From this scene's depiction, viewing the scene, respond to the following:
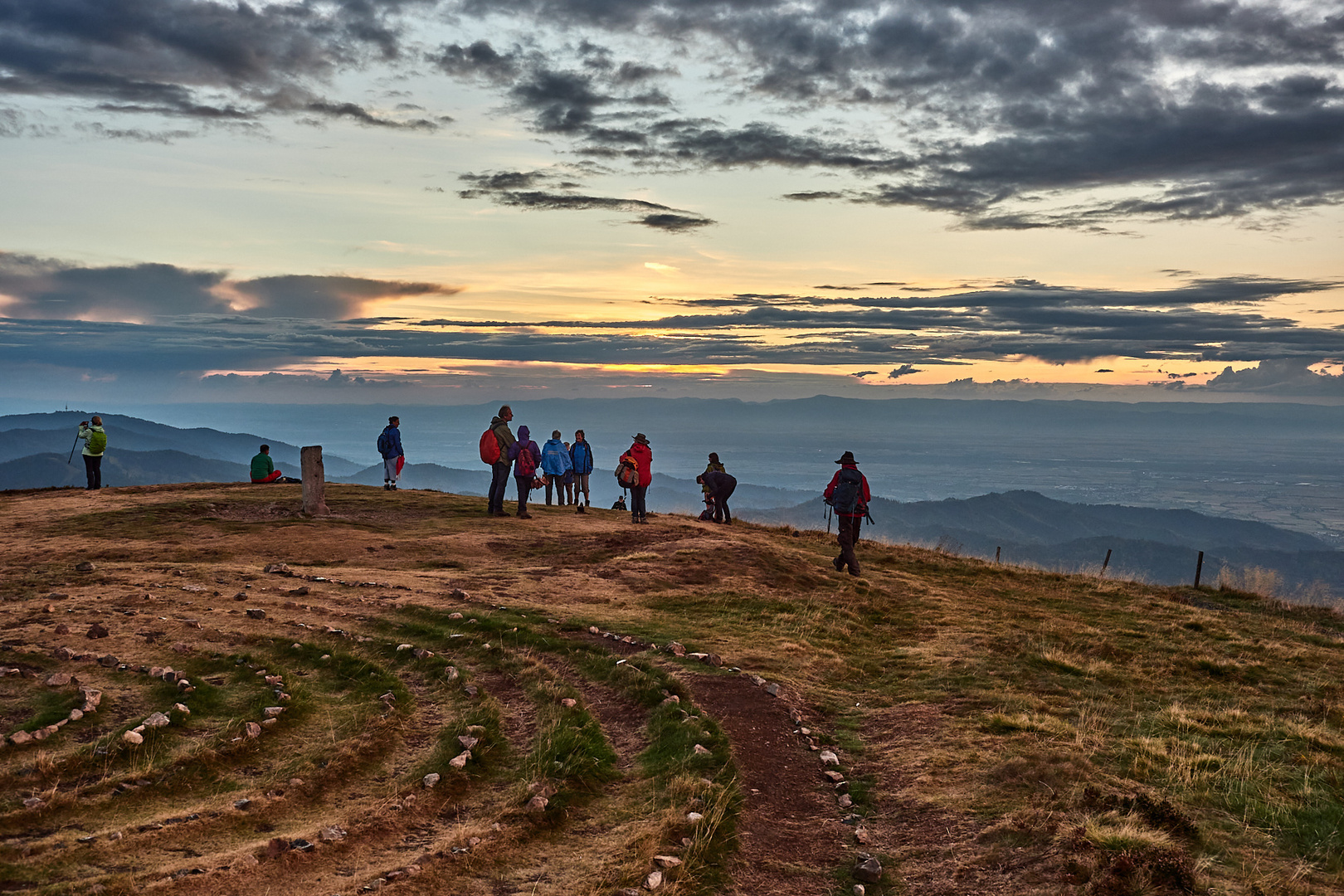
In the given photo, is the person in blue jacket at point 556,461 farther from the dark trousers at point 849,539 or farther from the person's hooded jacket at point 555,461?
the dark trousers at point 849,539

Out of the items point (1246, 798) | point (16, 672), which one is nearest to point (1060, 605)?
point (1246, 798)

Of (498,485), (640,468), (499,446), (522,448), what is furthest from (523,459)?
(640,468)

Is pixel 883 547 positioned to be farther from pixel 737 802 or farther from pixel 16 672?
pixel 16 672

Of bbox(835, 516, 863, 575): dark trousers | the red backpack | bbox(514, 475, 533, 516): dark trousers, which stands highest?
the red backpack

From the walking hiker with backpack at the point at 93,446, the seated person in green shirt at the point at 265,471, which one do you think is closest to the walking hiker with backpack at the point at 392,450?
the seated person in green shirt at the point at 265,471

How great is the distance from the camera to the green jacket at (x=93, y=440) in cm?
3127

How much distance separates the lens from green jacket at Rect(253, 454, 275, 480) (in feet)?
113

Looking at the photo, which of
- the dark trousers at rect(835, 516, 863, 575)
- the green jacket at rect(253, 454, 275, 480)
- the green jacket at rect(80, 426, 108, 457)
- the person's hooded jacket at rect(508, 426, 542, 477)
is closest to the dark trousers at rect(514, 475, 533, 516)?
the person's hooded jacket at rect(508, 426, 542, 477)

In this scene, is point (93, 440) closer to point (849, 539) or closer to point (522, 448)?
point (522, 448)

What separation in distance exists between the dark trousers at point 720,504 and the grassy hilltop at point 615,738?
397 inches

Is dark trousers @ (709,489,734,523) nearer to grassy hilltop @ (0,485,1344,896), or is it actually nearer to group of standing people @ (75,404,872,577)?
group of standing people @ (75,404,872,577)

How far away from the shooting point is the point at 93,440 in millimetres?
31453

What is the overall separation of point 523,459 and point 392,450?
320 inches

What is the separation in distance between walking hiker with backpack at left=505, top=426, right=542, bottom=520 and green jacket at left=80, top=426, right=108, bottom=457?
54.5ft
